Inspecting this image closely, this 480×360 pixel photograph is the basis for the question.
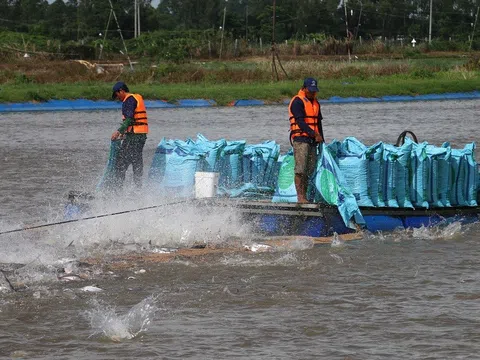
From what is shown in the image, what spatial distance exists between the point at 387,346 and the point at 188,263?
3.44 m

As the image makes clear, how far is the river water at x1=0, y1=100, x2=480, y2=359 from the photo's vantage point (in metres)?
8.59

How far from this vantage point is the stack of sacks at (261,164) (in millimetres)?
Result: 13719

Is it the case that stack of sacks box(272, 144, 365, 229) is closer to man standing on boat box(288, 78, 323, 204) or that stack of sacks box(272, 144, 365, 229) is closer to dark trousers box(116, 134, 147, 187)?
man standing on boat box(288, 78, 323, 204)

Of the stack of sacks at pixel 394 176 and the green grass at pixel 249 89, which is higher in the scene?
the stack of sacks at pixel 394 176

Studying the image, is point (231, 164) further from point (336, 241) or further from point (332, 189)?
point (336, 241)

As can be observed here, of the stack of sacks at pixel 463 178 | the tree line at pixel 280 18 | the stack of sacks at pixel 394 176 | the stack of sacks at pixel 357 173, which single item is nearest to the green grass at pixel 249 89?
the stack of sacks at pixel 463 178

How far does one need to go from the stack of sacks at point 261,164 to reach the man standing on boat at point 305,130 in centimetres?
85

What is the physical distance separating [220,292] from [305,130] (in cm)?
314

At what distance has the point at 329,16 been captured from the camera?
9944 centimetres

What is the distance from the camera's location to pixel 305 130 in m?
12.7

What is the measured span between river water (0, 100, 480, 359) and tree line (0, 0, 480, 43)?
6978 centimetres

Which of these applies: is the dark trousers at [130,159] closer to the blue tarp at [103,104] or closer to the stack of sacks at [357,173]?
the stack of sacks at [357,173]

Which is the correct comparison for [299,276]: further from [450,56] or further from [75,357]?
[450,56]

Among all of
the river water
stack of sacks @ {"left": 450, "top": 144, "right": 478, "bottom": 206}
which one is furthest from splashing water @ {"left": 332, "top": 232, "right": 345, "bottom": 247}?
stack of sacks @ {"left": 450, "top": 144, "right": 478, "bottom": 206}
